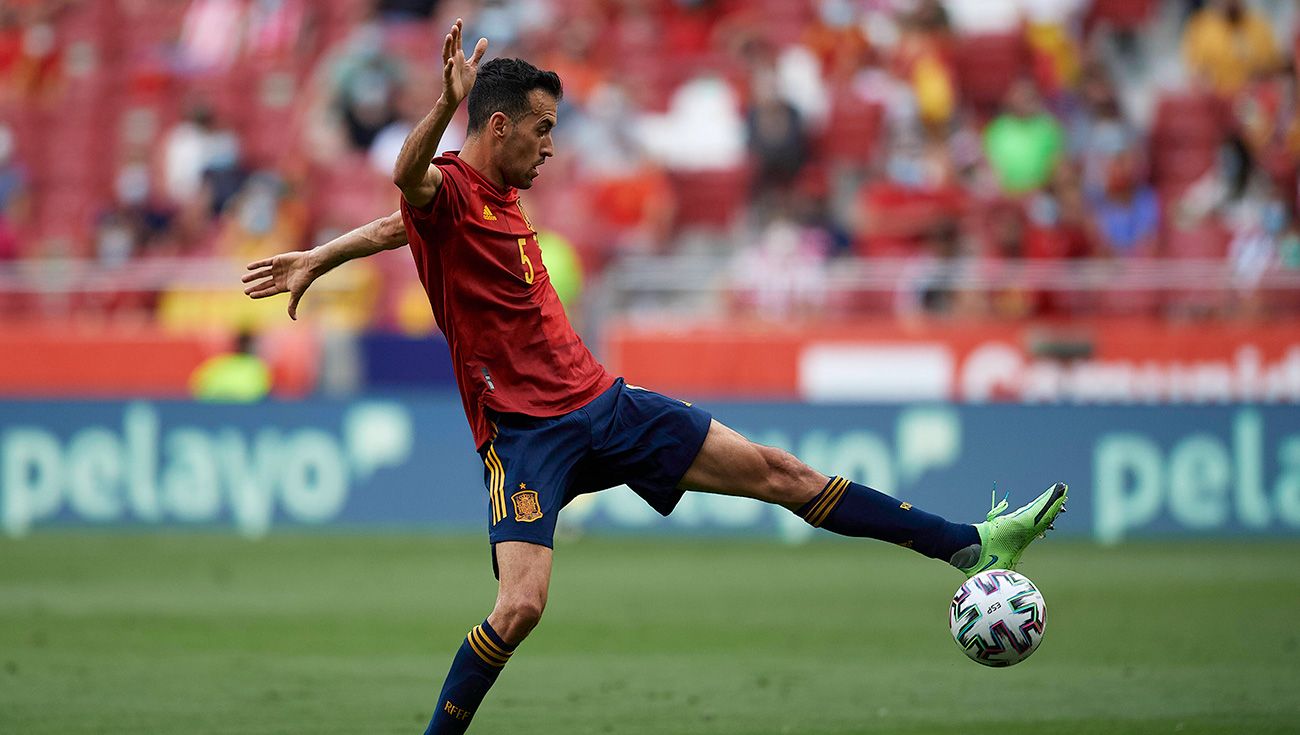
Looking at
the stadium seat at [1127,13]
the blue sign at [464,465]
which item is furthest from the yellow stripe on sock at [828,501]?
the stadium seat at [1127,13]

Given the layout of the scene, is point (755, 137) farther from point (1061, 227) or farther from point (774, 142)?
point (1061, 227)

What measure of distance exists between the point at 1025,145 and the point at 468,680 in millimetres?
13351

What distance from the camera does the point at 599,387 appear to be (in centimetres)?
694

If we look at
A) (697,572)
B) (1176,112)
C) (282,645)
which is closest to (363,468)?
(697,572)

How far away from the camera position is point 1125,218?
17.6 metres

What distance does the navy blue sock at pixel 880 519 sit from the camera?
7.08m

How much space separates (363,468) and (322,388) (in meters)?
1.60

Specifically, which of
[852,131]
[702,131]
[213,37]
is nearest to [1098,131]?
[852,131]

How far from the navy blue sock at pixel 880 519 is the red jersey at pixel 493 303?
1070 millimetres

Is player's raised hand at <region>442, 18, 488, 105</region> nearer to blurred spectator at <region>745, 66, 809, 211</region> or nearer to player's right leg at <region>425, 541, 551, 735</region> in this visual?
player's right leg at <region>425, 541, 551, 735</region>

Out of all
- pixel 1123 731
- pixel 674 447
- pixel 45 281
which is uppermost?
pixel 45 281

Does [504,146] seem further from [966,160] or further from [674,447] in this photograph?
[966,160]

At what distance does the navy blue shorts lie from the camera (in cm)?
659

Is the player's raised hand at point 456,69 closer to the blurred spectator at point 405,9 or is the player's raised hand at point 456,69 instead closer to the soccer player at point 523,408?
the soccer player at point 523,408
